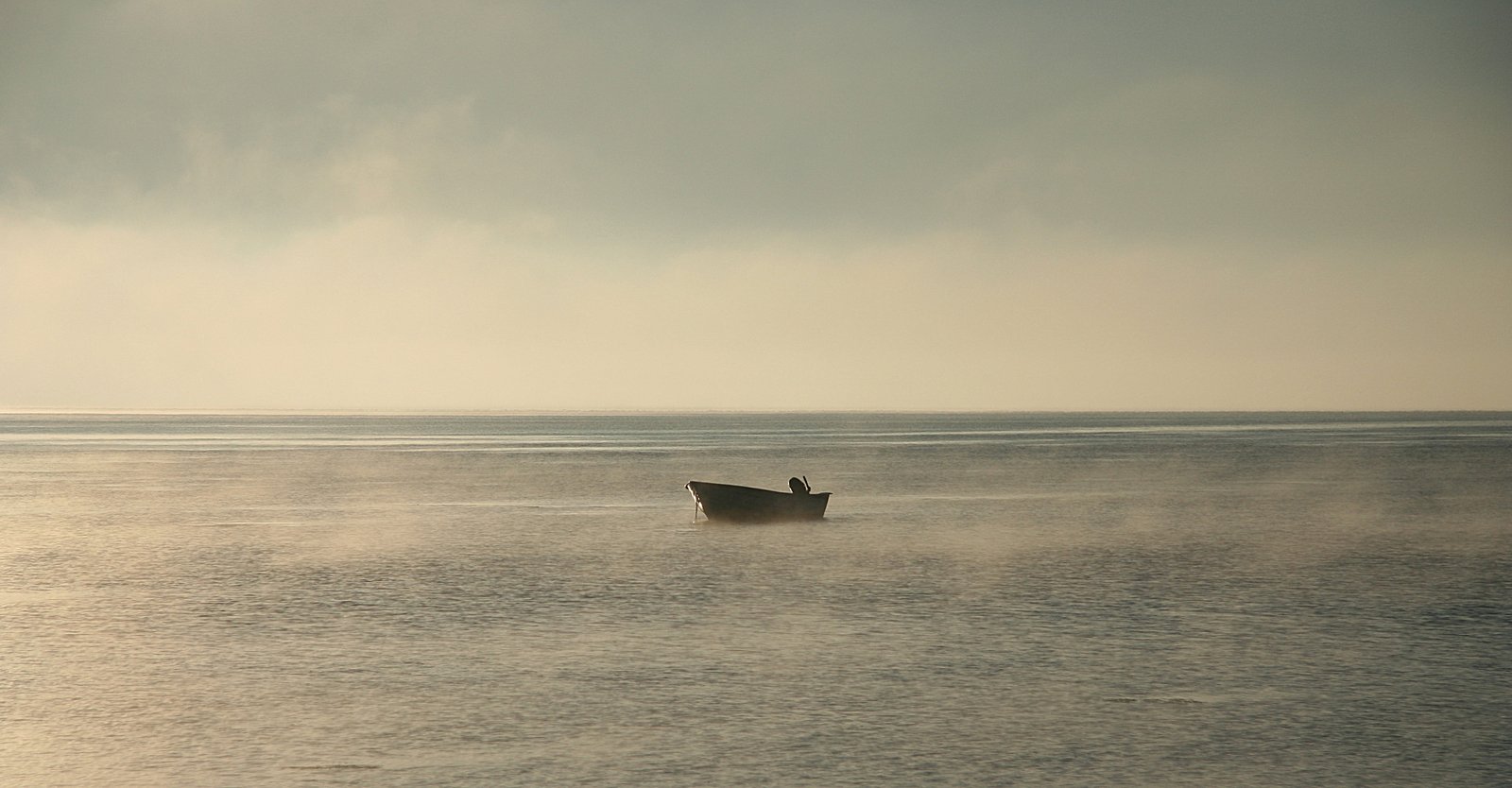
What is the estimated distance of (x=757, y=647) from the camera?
22.8 meters

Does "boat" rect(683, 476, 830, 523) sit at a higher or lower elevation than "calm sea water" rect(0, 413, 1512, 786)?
higher

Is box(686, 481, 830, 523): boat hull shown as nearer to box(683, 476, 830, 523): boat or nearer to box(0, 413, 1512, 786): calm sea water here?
box(683, 476, 830, 523): boat

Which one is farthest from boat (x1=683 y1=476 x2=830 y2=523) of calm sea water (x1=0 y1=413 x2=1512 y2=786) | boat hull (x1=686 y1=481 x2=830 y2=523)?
calm sea water (x1=0 y1=413 x2=1512 y2=786)

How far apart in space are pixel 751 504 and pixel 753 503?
0.09 meters

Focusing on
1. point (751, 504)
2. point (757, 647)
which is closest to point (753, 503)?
point (751, 504)

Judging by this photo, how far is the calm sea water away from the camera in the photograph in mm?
15781

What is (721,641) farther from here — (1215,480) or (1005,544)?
(1215,480)

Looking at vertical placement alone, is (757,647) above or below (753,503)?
below

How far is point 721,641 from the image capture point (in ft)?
76.6

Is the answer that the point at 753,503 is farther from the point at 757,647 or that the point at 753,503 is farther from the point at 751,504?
the point at 757,647

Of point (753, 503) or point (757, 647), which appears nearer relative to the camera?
point (757, 647)

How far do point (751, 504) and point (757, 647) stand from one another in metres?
24.3

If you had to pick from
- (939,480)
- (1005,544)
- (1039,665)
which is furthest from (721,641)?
(939,480)

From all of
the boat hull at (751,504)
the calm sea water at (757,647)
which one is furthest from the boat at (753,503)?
the calm sea water at (757,647)
